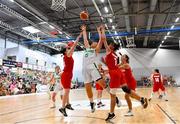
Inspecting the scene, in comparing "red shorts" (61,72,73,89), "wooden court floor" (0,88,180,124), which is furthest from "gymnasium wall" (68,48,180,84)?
"red shorts" (61,72,73,89)

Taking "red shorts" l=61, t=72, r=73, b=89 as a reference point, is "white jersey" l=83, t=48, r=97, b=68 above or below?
above

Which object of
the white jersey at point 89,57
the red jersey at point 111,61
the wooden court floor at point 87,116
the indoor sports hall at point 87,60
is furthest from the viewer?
the indoor sports hall at point 87,60

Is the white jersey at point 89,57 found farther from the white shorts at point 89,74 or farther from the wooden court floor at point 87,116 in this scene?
the wooden court floor at point 87,116

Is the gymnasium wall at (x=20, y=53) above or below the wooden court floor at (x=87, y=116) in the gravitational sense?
above

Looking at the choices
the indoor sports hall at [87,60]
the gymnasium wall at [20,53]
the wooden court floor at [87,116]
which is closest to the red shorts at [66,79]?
the indoor sports hall at [87,60]

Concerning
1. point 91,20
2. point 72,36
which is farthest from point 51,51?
point 91,20

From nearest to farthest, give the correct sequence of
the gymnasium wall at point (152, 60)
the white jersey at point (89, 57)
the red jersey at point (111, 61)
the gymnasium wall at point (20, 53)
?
1. the red jersey at point (111, 61)
2. the white jersey at point (89, 57)
3. the gymnasium wall at point (20, 53)
4. the gymnasium wall at point (152, 60)

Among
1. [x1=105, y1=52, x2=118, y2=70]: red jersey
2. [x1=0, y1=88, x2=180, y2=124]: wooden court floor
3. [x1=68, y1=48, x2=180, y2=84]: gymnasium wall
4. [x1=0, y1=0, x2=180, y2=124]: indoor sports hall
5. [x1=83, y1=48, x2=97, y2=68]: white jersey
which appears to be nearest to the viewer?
[x1=0, y1=88, x2=180, y2=124]: wooden court floor

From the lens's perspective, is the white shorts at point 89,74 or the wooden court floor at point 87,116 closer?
the wooden court floor at point 87,116

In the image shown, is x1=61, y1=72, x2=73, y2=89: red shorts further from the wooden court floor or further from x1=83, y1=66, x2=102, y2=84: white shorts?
the wooden court floor

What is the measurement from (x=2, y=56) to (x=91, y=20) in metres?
9.39

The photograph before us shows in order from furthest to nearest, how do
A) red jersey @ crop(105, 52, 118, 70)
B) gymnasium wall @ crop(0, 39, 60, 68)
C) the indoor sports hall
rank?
gymnasium wall @ crop(0, 39, 60, 68)
the indoor sports hall
red jersey @ crop(105, 52, 118, 70)

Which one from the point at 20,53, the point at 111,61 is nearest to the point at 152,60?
the point at 20,53

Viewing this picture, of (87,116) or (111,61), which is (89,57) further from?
(87,116)
